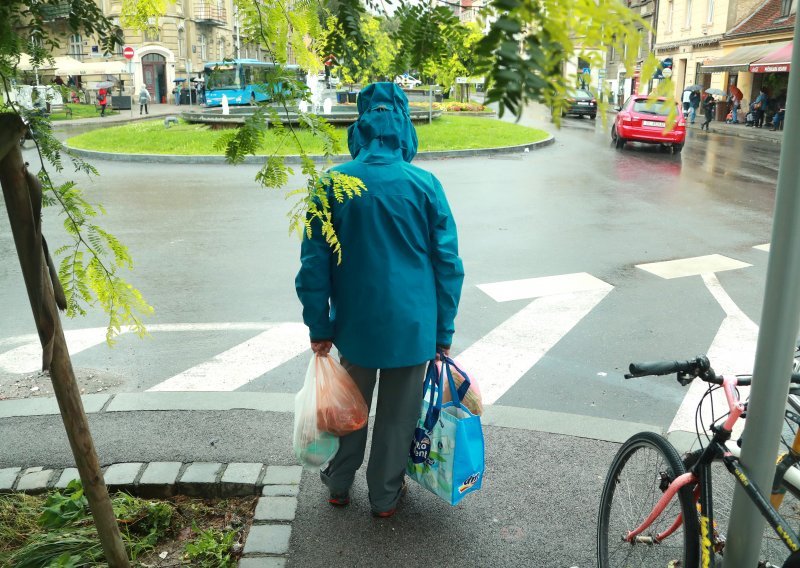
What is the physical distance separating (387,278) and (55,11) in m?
1.65

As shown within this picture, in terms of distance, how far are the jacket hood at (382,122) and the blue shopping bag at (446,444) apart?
3.23 ft

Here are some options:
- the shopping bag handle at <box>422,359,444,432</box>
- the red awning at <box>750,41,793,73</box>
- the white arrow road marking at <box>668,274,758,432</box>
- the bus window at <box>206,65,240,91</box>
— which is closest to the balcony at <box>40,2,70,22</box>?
the bus window at <box>206,65,240,91</box>

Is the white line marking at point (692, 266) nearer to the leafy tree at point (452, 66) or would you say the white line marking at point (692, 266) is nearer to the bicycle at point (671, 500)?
the bicycle at point (671, 500)

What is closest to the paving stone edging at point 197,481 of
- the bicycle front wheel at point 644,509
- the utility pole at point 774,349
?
the bicycle front wheel at point 644,509

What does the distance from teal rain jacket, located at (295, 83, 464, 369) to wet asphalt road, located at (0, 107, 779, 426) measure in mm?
1887

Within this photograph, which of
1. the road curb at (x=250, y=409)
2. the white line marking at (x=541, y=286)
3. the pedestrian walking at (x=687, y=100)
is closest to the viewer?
the road curb at (x=250, y=409)

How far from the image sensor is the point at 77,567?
3170 millimetres

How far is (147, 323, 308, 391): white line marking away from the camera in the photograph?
546 cm

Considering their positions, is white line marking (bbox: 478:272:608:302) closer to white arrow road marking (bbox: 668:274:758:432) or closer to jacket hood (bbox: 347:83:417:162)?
white arrow road marking (bbox: 668:274:758:432)

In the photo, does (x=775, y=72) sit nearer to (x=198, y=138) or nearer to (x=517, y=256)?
(x=198, y=138)

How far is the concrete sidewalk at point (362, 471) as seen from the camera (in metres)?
3.35

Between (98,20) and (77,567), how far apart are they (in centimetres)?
217

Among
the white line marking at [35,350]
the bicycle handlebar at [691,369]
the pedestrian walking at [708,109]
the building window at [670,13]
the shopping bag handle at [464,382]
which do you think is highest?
the building window at [670,13]

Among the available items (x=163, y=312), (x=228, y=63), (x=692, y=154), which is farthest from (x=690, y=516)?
(x=692, y=154)
